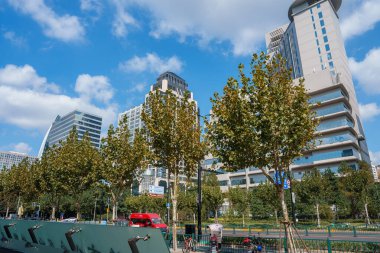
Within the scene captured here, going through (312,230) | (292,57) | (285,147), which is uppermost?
(292,57)

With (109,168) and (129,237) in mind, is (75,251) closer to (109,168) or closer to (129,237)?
(129,237)

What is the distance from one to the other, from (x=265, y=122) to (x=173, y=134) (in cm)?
680

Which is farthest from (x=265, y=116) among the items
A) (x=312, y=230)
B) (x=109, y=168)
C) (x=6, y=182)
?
(x=6, y=182)

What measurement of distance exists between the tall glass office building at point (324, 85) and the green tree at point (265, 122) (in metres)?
41.8

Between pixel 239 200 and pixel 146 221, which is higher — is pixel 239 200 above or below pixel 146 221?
above

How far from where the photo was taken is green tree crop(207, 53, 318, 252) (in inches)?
472

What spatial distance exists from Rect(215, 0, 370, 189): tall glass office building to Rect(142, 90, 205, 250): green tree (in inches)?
1568

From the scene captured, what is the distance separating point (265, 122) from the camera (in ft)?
39.3

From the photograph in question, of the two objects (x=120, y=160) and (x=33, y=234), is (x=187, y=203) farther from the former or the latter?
(x=33, y=234)

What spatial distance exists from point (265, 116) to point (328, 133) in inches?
2503

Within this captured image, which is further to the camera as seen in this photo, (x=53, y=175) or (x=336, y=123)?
(x=336, y=123)

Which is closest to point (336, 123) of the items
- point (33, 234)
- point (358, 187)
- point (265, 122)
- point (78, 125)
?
point (358, 187)

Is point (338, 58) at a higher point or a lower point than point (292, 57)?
lower

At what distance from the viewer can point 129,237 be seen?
586 centimetres
